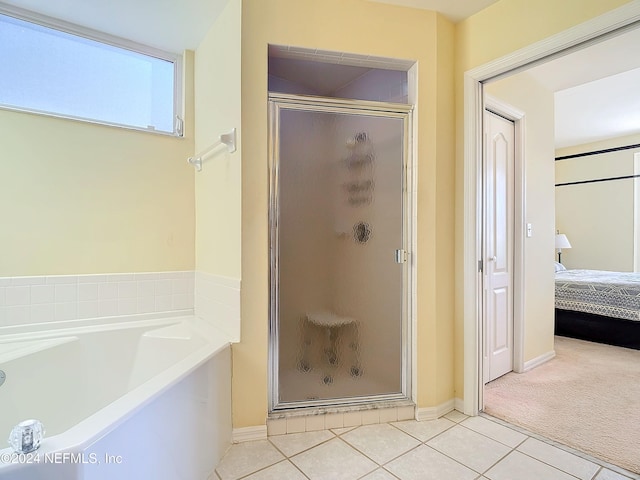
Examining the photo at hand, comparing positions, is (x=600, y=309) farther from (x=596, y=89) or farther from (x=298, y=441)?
(x=298, y=441)

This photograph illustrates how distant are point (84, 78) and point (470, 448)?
3.08 meters

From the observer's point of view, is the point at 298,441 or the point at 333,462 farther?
the point at 298,441

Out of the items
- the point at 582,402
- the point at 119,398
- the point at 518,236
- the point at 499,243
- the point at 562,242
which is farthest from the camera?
the point at 562,242

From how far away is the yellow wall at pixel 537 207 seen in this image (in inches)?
114

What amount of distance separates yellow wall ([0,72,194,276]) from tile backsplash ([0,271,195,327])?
0.06m

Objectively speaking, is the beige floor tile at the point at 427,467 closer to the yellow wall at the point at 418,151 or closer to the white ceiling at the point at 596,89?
the yellow wall at the point at 418,151

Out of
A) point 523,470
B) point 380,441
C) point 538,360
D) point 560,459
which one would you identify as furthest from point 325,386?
point 538,360

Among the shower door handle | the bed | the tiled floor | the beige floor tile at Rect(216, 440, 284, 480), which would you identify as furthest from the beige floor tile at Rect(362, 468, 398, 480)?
the bed

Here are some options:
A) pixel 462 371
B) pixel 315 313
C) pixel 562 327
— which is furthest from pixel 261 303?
pixel 562 327

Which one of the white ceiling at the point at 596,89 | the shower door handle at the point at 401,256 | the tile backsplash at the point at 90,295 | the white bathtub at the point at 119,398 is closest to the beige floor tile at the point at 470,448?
the shower door handle at the point at 401,256

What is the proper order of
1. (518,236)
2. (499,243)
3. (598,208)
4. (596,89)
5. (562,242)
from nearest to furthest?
1. (499,243)
2. (518,236)
3. (596,89)
4. (562,242)
5. (598,208)

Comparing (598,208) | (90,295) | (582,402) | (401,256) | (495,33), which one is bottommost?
(582,402)

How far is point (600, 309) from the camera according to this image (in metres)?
3.56

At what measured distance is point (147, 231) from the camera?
2191 millimetres
